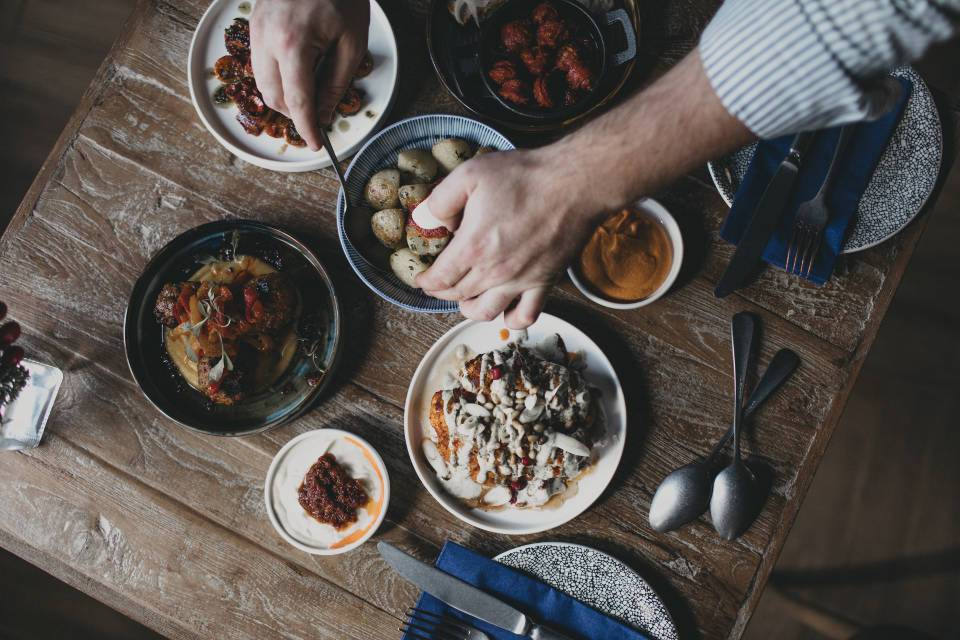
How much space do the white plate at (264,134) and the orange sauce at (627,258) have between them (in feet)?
1.93

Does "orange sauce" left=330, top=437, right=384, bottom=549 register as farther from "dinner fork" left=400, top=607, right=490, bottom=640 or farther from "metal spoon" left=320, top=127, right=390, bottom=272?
"metal spoon" left=320, top=127, right=390, bottom=272

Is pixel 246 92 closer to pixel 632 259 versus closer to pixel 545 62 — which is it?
pixel 545 62

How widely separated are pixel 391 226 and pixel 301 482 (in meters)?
0.62

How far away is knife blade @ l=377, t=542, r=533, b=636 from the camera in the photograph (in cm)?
141

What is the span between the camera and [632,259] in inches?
57.9

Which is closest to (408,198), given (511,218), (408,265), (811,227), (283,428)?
(408,265)

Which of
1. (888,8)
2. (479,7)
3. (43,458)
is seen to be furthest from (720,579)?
(43,458)

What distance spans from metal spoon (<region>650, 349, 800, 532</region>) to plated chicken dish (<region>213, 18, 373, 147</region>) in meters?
1.12

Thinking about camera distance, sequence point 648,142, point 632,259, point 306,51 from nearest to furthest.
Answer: point 648,142, point 306,51, point 632,259

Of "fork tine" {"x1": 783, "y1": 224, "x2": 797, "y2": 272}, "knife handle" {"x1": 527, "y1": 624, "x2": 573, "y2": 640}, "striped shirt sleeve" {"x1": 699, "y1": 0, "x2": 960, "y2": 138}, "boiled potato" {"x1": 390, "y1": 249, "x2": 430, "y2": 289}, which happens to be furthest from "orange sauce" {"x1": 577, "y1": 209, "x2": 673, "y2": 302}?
"knife handle" {"x1": 527, "y1": 624, "x2": 573, "y2": 640}

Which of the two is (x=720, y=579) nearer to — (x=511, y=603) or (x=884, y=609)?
(x=511, y=603)

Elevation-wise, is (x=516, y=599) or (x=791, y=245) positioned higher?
(x=791, y=245)

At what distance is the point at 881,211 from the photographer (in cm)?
144

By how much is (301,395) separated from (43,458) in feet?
2.26
